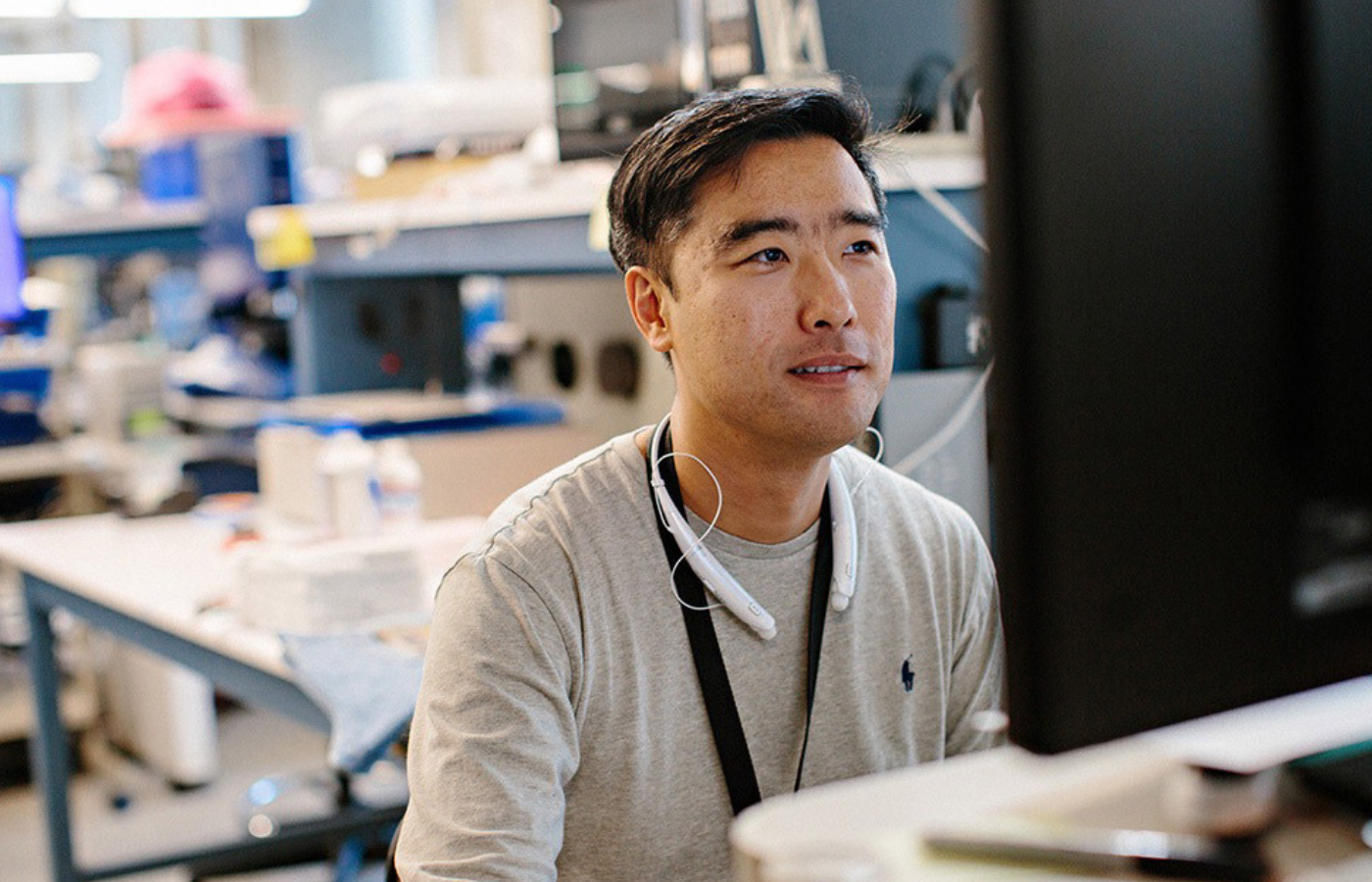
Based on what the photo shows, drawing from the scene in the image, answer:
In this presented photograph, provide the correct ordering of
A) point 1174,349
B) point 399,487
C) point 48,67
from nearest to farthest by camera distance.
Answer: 1. point 1174,349
2. point 399,487
3. point 48,67

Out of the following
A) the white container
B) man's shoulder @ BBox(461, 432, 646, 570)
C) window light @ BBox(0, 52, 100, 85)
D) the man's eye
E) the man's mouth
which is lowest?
the white container

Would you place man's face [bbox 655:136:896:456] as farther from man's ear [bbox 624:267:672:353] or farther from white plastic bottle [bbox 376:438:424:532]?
white plastic bottle [bbox 376:438:424:532]

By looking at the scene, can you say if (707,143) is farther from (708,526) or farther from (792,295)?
(708,526)

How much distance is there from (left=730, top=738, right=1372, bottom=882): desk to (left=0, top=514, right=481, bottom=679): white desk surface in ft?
4.03

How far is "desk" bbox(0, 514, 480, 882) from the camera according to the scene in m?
1.86

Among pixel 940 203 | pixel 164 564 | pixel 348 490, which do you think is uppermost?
pixel 940 203

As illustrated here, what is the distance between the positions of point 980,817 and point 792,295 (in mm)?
494

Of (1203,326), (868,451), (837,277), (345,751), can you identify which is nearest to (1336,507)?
(1203,326)

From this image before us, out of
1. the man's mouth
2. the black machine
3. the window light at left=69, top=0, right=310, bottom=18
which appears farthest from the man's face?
the window light at left=69, top=0, right=310, bottom=18

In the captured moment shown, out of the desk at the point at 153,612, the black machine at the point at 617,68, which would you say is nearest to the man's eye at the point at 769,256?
the black machine at the point at 617,68

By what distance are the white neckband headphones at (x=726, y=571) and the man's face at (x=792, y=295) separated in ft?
0.26

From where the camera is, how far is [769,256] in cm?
101

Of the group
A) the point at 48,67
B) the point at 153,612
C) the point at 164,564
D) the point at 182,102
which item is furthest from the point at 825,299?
the point at 48,67

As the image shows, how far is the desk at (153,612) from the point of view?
186cm
